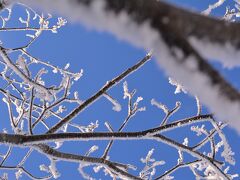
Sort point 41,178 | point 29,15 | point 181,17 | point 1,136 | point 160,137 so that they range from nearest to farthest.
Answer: point 181,17 → point 1,136 → point 160,137 → point 41,178 → point 29,15

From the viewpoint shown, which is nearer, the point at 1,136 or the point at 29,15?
the point at 1,136

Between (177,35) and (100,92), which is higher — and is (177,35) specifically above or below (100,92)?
below

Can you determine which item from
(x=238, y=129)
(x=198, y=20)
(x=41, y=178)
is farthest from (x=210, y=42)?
(x=41, y=178)

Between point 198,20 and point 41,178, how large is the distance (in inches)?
172

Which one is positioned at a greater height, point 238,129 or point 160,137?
point 160,137

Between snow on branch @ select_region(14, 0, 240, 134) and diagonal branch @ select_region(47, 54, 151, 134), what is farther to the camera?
diagonal branch @ select_region(47, 54, 151, 134)

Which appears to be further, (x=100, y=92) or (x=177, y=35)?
(x=100, y=92)

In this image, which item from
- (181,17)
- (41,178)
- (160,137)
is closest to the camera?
(181,17)

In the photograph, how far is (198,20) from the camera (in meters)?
0.66

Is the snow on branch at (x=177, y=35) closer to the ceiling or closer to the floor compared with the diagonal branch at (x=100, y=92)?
closer to the floor

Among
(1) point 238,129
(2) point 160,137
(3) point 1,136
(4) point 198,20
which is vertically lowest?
(1) point 238,129

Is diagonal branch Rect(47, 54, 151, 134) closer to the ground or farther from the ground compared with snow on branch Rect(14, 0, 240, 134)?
farther from the ground

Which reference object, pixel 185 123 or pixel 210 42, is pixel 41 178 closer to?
pixel 185 123

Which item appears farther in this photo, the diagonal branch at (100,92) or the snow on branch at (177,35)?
the diagonal branch at (100,92)
